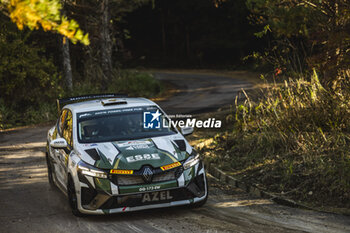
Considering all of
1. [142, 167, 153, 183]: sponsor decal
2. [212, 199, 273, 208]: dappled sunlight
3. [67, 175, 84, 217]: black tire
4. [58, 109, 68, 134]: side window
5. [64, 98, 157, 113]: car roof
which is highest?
[64, 98, 157, 113]: car roof

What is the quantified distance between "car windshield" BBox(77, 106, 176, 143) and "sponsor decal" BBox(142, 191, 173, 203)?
1224 millimetres

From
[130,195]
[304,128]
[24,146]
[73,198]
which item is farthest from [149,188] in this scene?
[24,146]

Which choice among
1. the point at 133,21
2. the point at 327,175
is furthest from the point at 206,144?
the point at 133,21

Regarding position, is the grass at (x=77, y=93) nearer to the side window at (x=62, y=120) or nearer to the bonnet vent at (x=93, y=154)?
the side window at (x=62, y=120)

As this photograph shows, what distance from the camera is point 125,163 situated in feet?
24.7

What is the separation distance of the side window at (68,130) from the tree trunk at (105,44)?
17212mm

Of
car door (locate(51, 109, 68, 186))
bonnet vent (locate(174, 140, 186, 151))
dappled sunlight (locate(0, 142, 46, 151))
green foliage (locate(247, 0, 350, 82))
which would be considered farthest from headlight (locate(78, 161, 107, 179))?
dappled sunlight (locate(0, 142, 46, 151))

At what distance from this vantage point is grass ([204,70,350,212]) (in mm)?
8789

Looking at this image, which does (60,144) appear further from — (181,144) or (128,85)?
(128,85)

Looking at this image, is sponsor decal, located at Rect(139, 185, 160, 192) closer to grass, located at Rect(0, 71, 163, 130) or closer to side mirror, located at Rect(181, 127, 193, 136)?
side mirror, located at Rect(181, 127, 193, 136)

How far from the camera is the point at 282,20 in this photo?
38.5 ft

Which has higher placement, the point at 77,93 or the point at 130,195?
the point at 130,195

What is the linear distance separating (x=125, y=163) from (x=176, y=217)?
3.60 feet

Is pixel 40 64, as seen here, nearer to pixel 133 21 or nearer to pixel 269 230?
pixel 269 230
